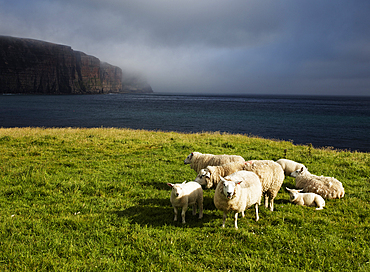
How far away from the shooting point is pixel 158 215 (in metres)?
7.73

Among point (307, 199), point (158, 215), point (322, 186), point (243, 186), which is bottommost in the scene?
point (158, 215)

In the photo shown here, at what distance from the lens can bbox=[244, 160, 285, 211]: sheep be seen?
8.42 m

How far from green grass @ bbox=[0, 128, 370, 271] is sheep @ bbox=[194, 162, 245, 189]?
0.73 m

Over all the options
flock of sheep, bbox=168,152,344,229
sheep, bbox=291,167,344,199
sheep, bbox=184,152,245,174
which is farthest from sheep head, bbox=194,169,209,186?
sheep, bbox=291,167,344,199

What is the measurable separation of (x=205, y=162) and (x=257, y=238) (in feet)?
17.8

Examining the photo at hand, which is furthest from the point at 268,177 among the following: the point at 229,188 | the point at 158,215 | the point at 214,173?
the point at 158,215

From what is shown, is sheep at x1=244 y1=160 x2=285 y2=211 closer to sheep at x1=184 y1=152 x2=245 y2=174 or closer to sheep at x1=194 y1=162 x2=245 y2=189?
sheep at x1=194 y1=162 x2=245 y2=189

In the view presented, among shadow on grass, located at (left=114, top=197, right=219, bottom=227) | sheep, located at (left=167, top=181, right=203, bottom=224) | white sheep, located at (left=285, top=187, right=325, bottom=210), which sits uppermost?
sheep, located at (left=167, top=181, right=203, bottom=224)

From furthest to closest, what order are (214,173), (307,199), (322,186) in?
(322,186) → (214,173) → (307,199)

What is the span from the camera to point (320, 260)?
541 centimetres

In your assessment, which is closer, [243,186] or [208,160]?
[243,186]

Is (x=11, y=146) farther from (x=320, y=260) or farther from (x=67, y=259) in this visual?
(x=320, y=260)

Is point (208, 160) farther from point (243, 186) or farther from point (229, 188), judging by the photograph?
point (229, 188)

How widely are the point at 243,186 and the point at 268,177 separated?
1.91m
